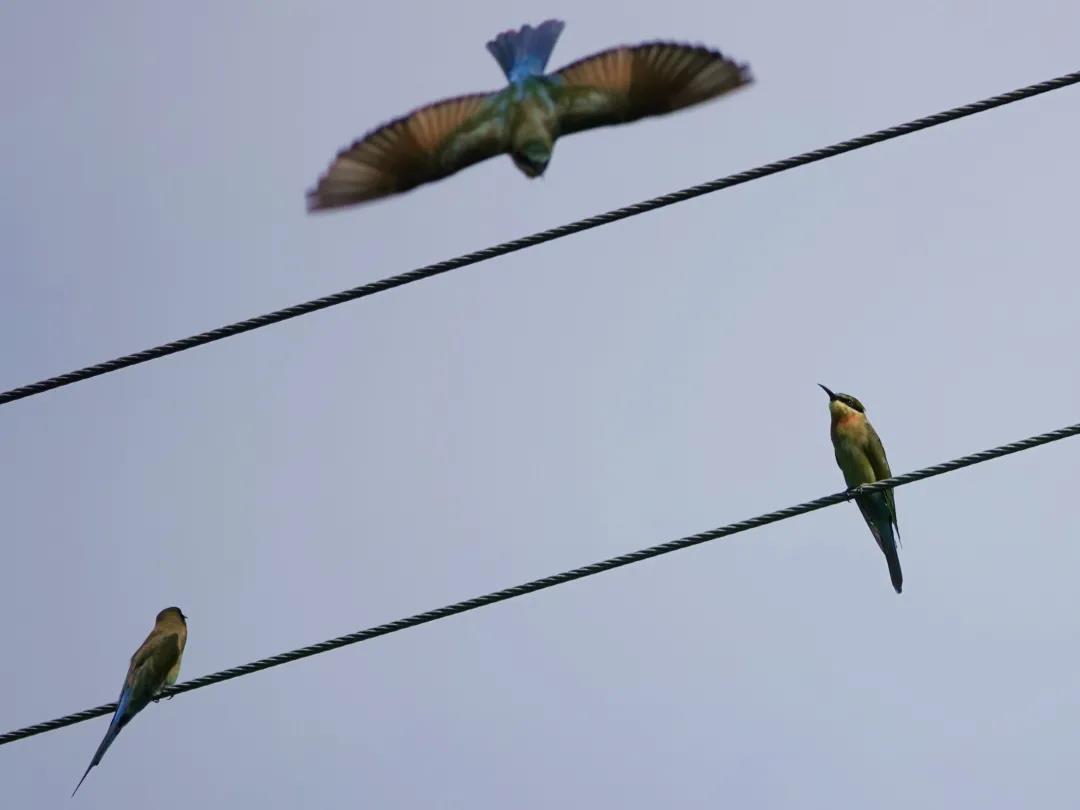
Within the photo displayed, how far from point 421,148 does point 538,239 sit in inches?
53.0

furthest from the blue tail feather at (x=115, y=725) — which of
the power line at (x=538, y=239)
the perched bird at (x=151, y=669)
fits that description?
the power line at (x=538, y=239)

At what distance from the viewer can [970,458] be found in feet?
15.0

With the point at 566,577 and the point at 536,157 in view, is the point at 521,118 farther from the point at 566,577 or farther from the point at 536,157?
the point at 566,577

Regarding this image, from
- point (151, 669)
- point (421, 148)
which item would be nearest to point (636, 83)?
point (421, 148)

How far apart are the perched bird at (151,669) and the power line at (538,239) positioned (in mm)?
2788

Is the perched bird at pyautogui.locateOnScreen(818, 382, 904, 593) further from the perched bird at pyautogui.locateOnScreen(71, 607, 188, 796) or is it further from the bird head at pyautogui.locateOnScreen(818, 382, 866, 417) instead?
the perched bird at pyautogui.locateOnScreen(71, 607, 188, 796)

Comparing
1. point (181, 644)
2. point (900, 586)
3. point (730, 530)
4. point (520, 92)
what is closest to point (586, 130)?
point (520, 92)

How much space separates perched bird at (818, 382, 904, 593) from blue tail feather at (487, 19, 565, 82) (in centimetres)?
220

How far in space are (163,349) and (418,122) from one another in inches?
59.8

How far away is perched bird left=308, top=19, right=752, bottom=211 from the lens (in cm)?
573

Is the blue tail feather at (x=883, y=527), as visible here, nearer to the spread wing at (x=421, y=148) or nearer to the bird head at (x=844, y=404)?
the bird head at (x=844, y=404)

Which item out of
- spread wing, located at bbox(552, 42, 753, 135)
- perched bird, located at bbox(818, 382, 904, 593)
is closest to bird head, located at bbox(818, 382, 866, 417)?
perched bird, located at bbox(818, 382, 904, 593)

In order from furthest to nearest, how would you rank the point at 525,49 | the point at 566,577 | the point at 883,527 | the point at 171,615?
the point at 171,615, the point at 883,527, the point at 525,49, the point at 566,577

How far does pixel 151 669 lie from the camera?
7.68m
